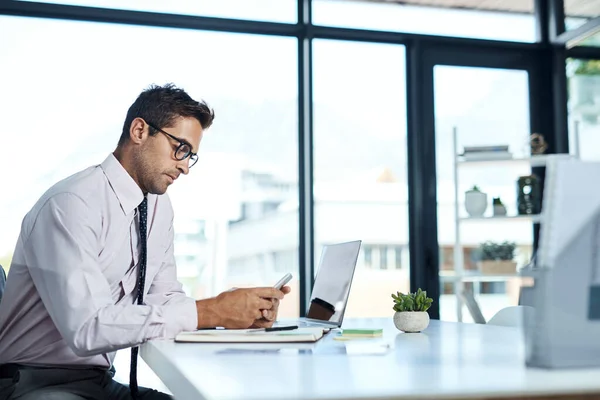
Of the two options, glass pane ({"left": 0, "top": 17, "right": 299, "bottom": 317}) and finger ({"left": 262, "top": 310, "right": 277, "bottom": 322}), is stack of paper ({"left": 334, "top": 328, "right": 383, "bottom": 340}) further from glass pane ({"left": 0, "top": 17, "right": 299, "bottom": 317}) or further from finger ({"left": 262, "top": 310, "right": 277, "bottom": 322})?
glass pane ({"left": 0, "top": 17, "right": 299, "bottom": 317})

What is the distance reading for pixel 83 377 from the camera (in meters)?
1.77

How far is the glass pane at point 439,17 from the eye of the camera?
448 centimetres

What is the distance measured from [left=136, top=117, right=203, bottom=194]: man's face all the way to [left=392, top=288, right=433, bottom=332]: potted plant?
722 millimetres

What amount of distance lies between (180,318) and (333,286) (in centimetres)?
67

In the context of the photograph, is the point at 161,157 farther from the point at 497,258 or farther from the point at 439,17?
the point at 439,17

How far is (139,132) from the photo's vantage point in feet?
6.69

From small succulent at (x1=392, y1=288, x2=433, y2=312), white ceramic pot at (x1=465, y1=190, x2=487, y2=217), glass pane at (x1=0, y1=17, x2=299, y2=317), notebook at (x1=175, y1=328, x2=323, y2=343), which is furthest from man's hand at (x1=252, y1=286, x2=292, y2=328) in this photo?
white ceramic pot at (x1=465, y1=190, x2=487, y2=217)

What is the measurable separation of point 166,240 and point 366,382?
130 cm

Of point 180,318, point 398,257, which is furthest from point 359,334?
point 398,257

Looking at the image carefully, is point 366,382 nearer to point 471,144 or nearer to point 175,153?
point 175,153

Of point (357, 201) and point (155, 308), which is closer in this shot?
point (155, 308)

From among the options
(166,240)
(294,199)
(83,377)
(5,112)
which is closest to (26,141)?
(5,112)

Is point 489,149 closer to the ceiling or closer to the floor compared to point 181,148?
closer to the ceiling

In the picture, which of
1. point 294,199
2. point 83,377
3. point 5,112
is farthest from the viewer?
point 294,199
